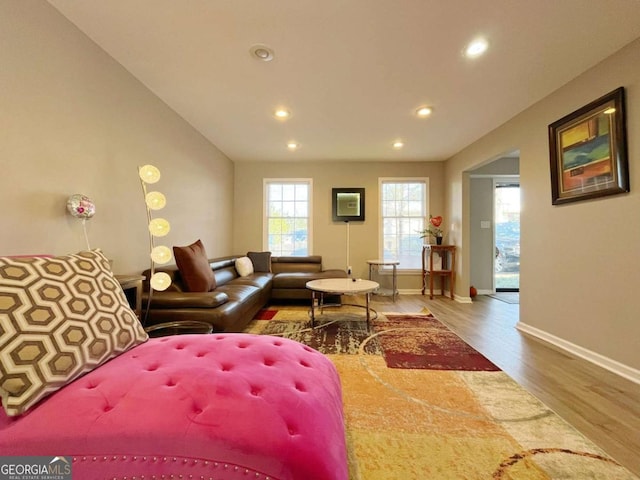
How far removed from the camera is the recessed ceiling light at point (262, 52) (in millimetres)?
2037

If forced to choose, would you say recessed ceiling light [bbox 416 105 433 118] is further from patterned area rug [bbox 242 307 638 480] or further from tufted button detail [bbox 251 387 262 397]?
tufted button detail [bbox 251 387 262 397]

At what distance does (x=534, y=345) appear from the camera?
255 cm

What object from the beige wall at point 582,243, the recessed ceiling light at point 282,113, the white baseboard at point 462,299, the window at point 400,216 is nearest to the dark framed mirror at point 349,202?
the window at point 400,216

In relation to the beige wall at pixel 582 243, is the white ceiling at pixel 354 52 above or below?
above

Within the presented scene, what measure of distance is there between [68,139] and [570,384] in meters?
3.90

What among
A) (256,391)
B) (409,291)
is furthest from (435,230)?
(256,391)

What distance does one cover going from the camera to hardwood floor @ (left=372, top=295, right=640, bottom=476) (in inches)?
53.6

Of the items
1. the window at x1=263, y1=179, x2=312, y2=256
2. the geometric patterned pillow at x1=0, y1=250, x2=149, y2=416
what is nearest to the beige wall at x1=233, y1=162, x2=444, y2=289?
the window at x1=263, y1=179, x2=312, y2=256

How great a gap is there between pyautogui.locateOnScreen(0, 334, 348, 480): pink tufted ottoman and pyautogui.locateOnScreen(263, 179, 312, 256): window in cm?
429

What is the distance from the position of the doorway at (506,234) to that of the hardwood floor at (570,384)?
7.17 feet

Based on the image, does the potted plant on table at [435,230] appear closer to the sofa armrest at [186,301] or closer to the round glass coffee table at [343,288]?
the round glass coffee table at [343,288]

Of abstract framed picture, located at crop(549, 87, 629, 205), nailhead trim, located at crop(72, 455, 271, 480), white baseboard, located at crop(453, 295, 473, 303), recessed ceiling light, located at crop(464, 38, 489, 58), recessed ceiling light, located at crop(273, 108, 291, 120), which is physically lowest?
white baseboard, located at crop(453, 295, 473, 303)

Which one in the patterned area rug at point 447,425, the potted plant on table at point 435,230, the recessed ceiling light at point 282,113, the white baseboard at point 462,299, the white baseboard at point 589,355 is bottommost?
the patterned area rug at point 447,425

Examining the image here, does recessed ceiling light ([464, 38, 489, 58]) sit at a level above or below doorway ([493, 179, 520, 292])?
above
